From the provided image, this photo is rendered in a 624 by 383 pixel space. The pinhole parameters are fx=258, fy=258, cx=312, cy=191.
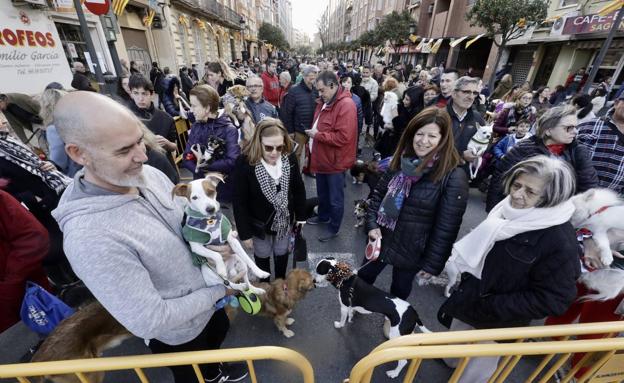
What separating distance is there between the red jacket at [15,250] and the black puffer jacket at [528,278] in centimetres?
335

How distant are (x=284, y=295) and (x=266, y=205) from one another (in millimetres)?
943

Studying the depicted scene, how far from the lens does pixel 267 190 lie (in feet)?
8.11

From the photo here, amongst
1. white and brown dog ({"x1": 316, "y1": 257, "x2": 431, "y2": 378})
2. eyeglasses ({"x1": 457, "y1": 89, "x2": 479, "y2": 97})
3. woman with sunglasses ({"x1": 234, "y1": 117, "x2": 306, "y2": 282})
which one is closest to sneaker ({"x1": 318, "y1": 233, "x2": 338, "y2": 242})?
white and brown dog ({"x1": 316, "y1": 257, "x2": 431, "y2": 378})

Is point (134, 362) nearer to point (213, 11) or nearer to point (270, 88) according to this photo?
point (270, 88)

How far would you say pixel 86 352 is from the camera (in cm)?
196

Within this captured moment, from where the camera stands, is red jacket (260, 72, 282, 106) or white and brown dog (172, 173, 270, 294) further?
red jacket (260, 72, 282, 106)

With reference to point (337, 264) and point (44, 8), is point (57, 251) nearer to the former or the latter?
point (337, 264)

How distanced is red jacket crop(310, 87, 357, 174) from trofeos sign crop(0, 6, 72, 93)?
27.5 ft

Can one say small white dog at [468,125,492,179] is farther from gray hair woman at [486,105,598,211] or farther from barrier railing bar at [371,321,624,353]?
barrier railing bar at [371,321,624,353]

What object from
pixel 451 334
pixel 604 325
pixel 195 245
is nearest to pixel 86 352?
pixel 195 245

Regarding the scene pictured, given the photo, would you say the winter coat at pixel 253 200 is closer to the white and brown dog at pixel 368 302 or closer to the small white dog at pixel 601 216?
the white and brown dog at pixel 368 302

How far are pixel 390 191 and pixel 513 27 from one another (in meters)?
14.4

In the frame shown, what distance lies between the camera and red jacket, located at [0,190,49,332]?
6.03 feet

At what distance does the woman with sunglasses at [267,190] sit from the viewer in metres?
2.38
